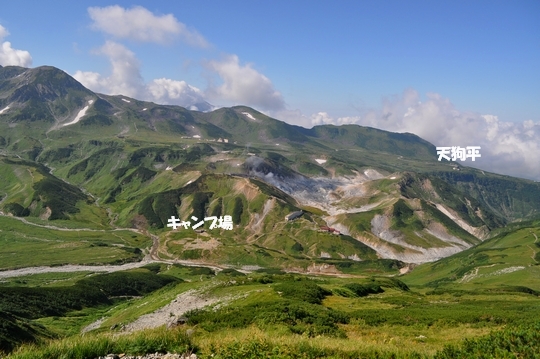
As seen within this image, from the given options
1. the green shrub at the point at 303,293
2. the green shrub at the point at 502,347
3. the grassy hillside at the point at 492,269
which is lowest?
the grassy hillside at the point at 492,269

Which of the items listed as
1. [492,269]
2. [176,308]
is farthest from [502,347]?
[492,269]

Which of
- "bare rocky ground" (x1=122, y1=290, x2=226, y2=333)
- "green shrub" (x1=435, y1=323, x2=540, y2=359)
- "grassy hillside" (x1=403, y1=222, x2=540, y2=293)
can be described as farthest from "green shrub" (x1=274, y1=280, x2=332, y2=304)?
"grassy hillside" (x1=403, y1=222, x2=540, y2=293)

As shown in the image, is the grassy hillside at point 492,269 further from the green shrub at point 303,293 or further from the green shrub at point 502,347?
the green shrub at point 502,347

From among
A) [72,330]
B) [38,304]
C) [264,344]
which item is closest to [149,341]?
[264,344]

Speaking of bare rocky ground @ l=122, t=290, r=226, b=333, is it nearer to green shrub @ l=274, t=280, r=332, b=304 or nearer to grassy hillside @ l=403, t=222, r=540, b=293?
green shrub @ l=274, t=280, r=332, b=304

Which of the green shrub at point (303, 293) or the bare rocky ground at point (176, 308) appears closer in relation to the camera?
the green shrub at point (303, 293)

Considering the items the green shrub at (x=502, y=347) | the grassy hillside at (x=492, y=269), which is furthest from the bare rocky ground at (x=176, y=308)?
the grassy hillside at (x=492, y=269)

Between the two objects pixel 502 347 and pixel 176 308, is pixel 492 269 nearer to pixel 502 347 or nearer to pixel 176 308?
pixel 176 308

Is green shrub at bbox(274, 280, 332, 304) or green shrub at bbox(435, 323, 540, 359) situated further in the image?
green shrub at bbox(274, 280, 332, 304)

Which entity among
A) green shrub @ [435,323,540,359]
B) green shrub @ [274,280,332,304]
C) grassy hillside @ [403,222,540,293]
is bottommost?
grassy hillside @ [403,222,540,293]

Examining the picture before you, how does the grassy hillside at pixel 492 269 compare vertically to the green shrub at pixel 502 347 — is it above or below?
below

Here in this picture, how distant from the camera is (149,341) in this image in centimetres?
1524

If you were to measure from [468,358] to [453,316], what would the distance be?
951 inches

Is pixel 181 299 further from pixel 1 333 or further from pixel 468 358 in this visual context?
pixel 468 358
